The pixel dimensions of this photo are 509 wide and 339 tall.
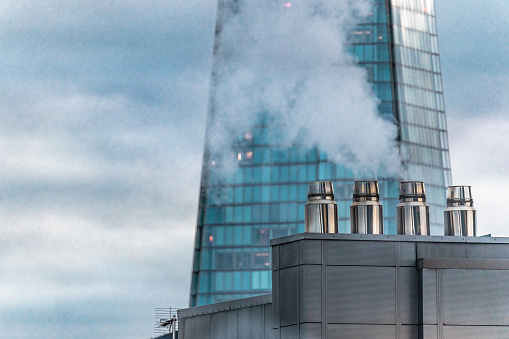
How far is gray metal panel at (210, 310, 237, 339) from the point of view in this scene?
34.9 m

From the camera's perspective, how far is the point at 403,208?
29.5m

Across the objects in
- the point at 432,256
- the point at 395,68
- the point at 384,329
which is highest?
the point at 395,68

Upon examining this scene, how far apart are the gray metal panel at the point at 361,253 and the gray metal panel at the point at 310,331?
5.42 feet

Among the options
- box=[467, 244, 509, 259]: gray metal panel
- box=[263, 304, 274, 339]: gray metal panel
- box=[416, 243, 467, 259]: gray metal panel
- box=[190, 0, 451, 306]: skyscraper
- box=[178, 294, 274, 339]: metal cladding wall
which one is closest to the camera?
box=[416, 243, 467, 259]: gray metal panel

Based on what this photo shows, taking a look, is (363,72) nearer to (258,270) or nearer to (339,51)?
(339,51)

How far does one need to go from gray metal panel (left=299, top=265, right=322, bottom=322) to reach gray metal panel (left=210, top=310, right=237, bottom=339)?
8728 mm

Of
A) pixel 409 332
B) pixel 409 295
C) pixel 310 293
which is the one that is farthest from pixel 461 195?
pixel 310 293

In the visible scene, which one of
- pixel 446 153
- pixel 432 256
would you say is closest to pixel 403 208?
pixel 432 256

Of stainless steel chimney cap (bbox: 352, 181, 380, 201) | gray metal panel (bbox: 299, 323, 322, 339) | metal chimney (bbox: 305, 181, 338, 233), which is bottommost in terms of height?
gray metal panel (bbox: 299, 323, 322, 339)

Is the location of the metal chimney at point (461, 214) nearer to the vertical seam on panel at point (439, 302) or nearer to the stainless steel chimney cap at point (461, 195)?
the stainless steel chimney cap at point (461, 195)

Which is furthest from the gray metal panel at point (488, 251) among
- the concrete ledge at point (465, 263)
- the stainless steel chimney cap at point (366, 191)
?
the stainless steel chimney cap at point (366, 191)

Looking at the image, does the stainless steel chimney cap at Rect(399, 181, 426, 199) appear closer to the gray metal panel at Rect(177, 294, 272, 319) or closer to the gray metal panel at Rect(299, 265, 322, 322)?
the gray metal panel at Rect(299, 265, 322, 322)

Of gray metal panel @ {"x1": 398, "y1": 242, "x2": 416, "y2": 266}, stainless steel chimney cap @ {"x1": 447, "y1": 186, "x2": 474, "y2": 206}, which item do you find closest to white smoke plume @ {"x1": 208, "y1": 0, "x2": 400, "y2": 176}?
stainless steel chimney cap @ {"x1": 447, "y1": 186, "x2": 474, "y2": 206}

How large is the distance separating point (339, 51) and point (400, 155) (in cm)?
1394
